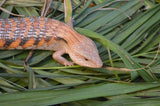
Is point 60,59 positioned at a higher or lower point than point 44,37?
lower

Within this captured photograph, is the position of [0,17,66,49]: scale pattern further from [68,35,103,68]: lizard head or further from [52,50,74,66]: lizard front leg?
[68,35,103,68]: lizard head

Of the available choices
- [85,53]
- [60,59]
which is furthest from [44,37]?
[85,53]

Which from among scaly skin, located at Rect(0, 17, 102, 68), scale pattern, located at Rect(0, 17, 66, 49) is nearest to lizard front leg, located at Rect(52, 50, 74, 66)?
scaly skin, located at Rect(0, 17, 102, 68)

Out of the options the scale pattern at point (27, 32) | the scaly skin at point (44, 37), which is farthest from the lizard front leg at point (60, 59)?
the scale pattern at point (27, 32)

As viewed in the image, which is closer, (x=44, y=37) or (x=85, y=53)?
(x=85, y=53)

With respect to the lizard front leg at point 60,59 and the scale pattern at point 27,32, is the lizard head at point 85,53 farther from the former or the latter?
the scale pattern at point 27,32

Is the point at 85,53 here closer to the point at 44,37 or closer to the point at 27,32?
the point at 44,37

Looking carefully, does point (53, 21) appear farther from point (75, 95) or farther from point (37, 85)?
point (75, 95)
